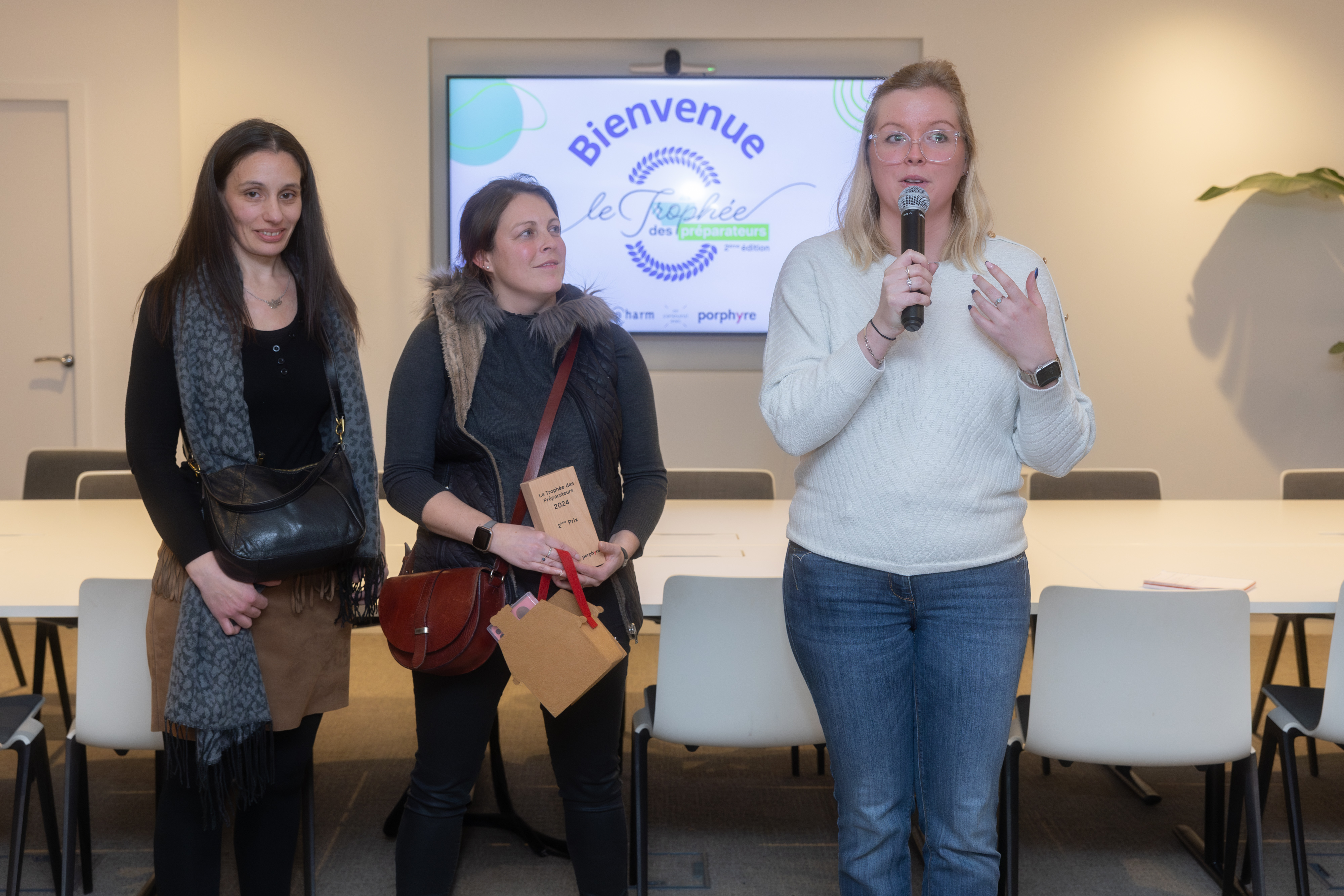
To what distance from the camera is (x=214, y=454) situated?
1.67 m

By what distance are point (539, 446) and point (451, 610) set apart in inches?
11.7

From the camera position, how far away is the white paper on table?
2.25 m

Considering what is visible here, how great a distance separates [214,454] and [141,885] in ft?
4.22

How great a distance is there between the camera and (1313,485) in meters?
3.66

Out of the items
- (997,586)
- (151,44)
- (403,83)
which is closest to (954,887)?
(997,586)

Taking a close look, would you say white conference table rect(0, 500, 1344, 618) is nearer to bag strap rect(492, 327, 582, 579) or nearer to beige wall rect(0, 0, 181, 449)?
bag strap rect(492, 327, 582, 579)

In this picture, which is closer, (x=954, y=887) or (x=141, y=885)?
(x=954, y=887)

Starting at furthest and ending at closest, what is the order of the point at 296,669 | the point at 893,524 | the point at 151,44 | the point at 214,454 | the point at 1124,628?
the point at 151,44, the point at 1124,628, the point at 296,669, the point at 214,454, the point at 893,524

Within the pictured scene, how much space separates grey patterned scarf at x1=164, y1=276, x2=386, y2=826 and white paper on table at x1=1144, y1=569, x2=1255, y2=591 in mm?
1700

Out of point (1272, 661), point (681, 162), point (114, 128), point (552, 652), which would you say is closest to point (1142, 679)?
point (552, 652)

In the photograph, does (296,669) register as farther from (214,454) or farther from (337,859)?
(337,859)

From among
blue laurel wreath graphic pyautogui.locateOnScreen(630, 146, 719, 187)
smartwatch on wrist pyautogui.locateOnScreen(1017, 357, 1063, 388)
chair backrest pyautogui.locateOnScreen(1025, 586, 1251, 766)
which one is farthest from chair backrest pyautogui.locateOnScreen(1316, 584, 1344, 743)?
blue laurel wreath graphic pyautogui.locateOnScreen(630, 146, 719, 187)

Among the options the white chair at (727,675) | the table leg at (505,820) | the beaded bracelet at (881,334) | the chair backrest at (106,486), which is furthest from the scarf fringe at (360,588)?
the chair backrest at (106,486)

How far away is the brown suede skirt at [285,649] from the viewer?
1758mm
